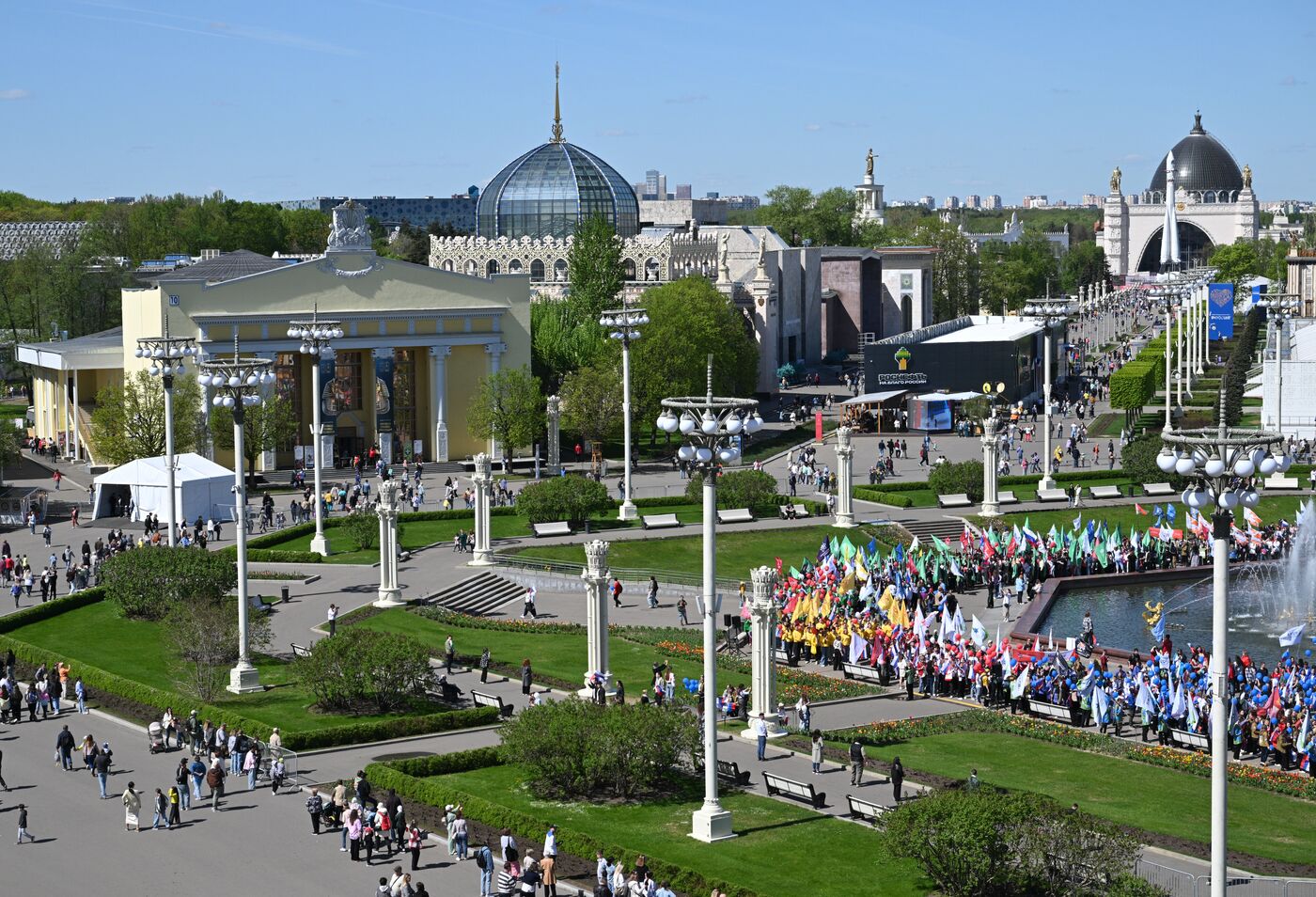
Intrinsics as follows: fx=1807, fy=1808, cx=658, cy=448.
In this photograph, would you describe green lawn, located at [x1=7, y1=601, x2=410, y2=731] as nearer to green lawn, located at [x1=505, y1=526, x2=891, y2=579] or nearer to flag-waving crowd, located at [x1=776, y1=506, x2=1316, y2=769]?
flag-waving crowd, located at [x1=776, y1=506, x2=1316, y2=769]

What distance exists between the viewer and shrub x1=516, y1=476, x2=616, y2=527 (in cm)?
5766

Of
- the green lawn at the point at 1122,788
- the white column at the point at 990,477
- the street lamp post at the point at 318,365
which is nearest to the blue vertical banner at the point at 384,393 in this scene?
the street lamp post at the point at 318,365

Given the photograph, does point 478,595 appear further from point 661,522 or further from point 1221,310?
point 1221,310

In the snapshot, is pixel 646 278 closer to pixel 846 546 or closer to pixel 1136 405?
pixel 1136 405

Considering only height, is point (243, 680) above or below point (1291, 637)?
below

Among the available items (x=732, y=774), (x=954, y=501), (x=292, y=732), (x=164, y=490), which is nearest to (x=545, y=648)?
(x=292, y=732)

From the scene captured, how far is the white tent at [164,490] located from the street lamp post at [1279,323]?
33.2 m

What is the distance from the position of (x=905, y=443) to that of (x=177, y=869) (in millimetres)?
Result: 55793

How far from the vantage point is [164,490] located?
5841 centimetres

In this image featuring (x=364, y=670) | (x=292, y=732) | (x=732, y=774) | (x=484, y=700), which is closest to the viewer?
(x=732, y=774)

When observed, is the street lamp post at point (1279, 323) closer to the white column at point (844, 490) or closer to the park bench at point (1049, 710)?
the white column at point (844, 490)

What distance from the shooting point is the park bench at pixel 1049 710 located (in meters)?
36.3

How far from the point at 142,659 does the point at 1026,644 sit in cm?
2036

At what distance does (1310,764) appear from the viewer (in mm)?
32125
